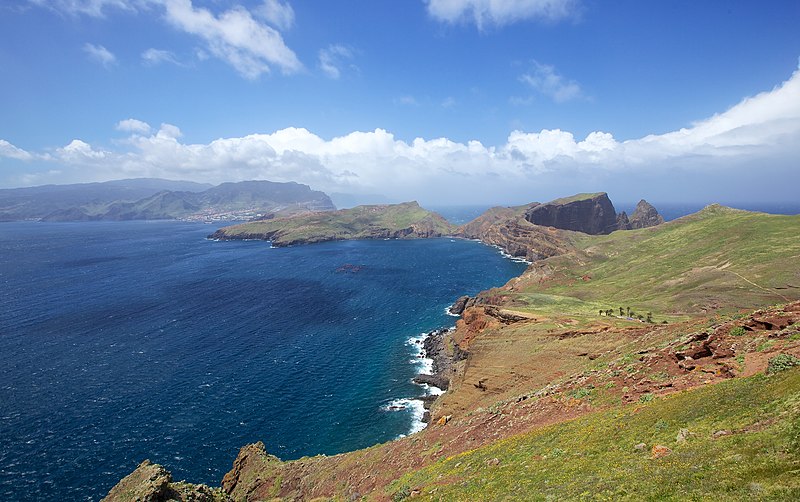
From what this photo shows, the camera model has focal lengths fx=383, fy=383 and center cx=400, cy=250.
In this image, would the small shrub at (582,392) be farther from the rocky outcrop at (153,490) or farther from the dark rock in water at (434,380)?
the dark rock in water at (434,380)

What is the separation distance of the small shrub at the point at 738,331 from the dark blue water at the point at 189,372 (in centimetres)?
4577

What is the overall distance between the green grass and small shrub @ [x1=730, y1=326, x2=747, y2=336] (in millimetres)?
8583

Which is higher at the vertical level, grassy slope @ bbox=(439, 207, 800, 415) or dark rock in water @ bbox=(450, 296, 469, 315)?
grassy slope @ bbox=(439, 207, 800, 415)

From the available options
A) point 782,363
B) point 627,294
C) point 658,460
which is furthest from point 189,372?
point 627,294

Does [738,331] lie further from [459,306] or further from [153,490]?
[459,306]

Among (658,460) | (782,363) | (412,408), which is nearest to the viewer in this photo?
(658,460)

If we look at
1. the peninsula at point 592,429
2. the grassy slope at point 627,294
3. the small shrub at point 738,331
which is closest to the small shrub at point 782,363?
the peninsula at point 592,429

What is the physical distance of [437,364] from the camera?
267 ft

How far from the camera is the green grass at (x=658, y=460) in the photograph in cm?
1193

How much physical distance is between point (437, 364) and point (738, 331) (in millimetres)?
59774

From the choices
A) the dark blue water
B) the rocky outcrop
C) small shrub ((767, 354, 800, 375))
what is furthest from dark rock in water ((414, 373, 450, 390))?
small shrub ((767, 354, 800, 375))

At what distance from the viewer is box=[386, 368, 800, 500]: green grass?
11.9 meters

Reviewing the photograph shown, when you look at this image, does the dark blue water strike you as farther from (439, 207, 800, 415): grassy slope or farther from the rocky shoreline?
(439, 207, 800, 415): grassy slope

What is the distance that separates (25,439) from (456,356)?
233 ft
